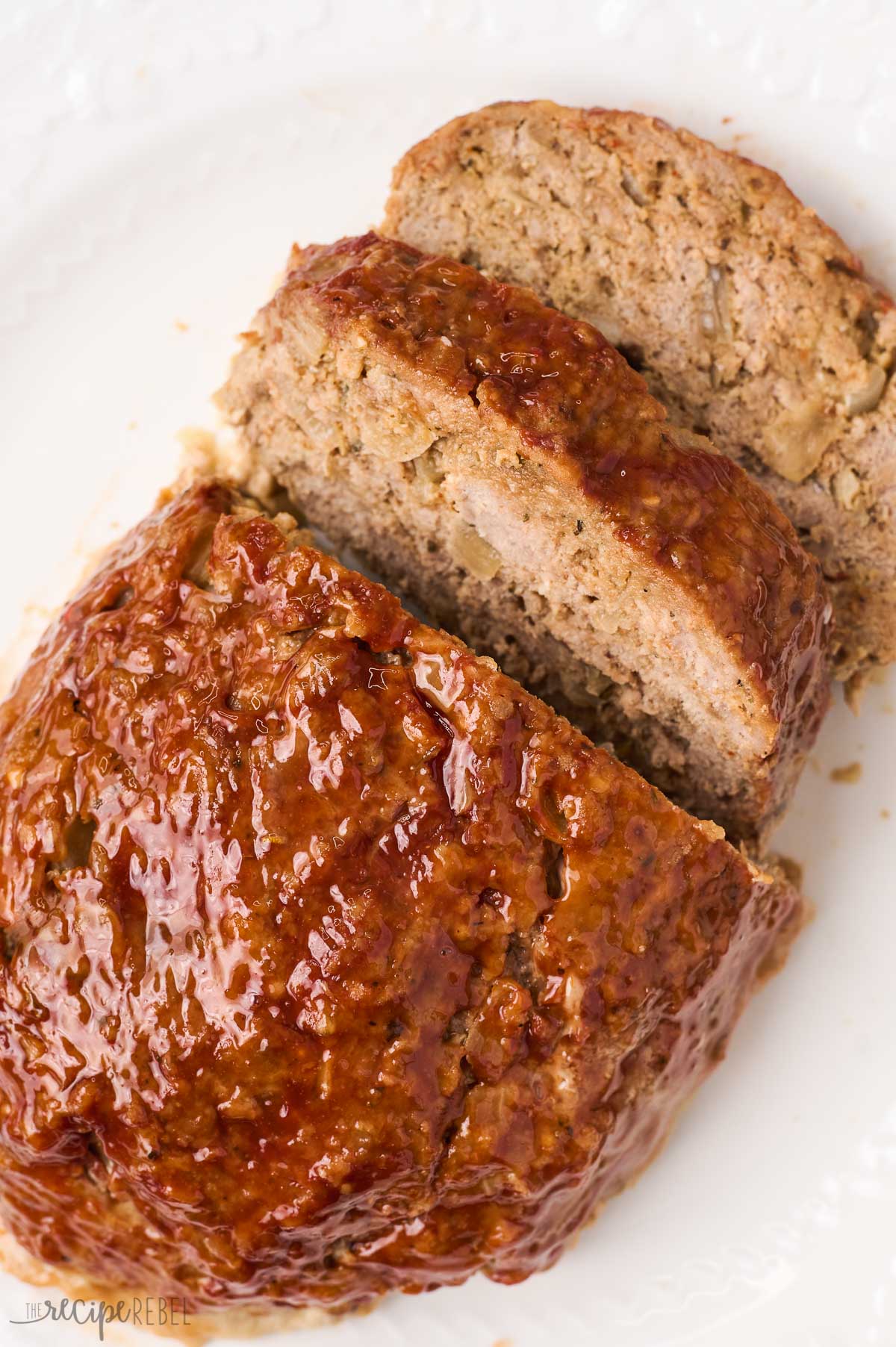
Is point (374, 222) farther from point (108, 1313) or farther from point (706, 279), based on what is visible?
point (108, 1313)

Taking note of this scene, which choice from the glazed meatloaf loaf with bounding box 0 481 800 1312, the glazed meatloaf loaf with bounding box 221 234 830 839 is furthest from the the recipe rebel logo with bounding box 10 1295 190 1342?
the glazed meatloaf loaf with bounding box 221 234 830 839

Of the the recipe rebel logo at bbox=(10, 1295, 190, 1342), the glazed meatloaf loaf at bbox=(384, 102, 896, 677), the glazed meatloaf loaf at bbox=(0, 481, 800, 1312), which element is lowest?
the the recipe rebel logo at bbox=(10, 1295, 190, 1342)

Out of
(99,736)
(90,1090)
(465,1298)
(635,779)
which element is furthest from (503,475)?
(465,1298)

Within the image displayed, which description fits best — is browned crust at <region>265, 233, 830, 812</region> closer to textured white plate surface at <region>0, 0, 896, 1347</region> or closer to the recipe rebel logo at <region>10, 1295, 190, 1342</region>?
textured white plate surface at <region>0, 0, 896, 1347</region>

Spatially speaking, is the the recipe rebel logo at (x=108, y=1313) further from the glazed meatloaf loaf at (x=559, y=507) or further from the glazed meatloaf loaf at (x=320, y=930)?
the glazed meatloaf loaf at (x=559, y=507)

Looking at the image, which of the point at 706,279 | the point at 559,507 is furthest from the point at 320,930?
the point at 706,279

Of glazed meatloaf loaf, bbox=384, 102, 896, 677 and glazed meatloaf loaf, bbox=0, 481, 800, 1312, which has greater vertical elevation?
glazed meatloaf loaf, bbox=384, 102, 896, 677

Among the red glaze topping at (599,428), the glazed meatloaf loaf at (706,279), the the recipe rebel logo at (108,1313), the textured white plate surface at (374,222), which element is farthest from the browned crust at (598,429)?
the the recipe rebel logo at (108,1313)
